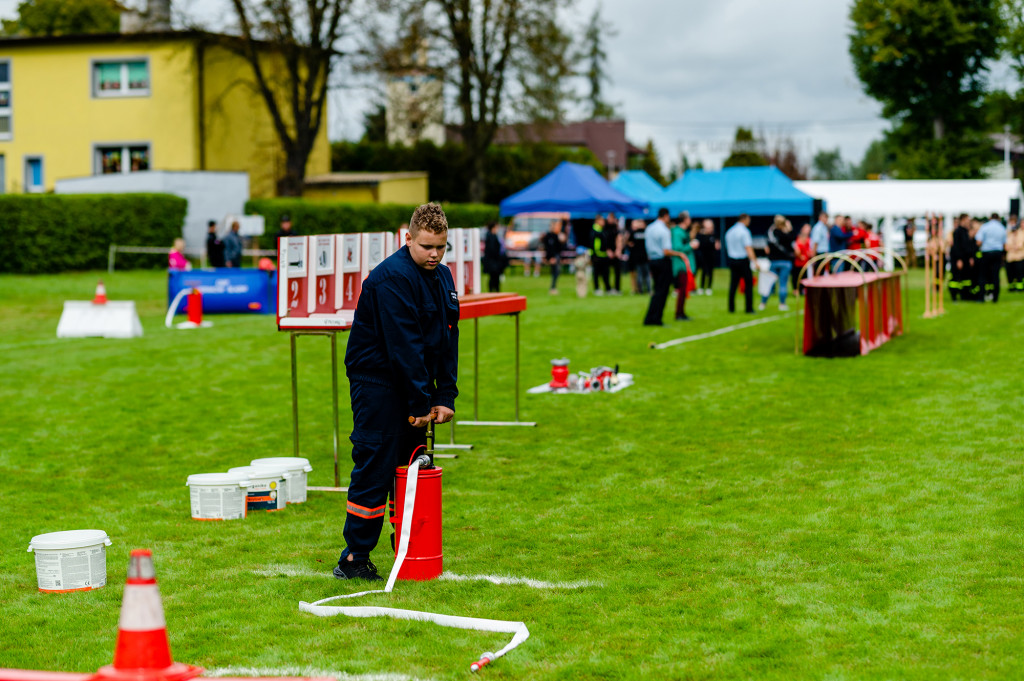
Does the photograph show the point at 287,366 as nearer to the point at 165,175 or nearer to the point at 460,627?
the point at 460,627

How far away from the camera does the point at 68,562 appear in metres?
5.90

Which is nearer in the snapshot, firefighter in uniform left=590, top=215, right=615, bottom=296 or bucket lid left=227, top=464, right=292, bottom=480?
bucket lid left=227, top=464, right=292, bottom=480

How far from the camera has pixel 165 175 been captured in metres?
36.1

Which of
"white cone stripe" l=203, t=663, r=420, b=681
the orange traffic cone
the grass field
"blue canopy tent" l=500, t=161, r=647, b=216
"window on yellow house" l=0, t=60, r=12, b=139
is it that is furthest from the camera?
"window on yellow house" l=0, t=60, r=12, b=139

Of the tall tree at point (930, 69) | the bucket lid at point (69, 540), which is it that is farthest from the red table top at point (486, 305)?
the tall tree at point (930, 69)

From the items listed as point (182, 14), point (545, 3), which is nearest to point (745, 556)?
point (182, 14)

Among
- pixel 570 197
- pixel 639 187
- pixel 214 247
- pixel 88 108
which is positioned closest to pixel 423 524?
pixel 214 247

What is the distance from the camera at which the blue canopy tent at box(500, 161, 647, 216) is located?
3475 centimetres

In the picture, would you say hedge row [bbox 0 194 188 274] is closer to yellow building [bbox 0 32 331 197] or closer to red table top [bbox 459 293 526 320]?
yellow building [bbox 0 32 331 197]

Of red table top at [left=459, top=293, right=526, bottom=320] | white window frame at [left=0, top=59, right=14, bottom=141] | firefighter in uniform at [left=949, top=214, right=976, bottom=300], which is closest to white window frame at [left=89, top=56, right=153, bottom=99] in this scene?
white window frame at [left=0, top=59, right=14, bottom=141]

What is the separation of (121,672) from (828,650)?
2.78 meters

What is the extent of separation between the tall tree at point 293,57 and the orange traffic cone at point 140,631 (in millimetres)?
38645

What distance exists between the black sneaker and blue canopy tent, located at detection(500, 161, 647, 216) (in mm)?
28800

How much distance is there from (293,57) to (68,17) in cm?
2344
